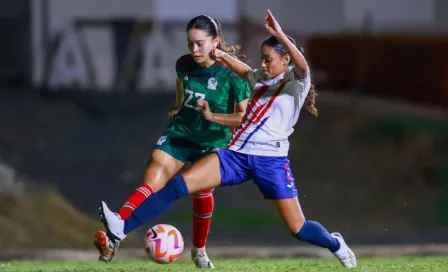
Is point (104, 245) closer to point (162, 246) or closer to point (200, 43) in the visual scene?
point (162, 246)

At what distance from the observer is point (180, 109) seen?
35.5 feet

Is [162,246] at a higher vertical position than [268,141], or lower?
lower

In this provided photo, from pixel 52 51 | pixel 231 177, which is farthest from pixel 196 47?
pixel 52 51

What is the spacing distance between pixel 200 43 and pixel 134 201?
1.15 m

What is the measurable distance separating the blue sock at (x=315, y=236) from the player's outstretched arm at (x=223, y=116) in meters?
0.83

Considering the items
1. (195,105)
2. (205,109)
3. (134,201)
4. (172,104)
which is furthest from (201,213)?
(172,104)

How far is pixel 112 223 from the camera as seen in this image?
31.8 feet

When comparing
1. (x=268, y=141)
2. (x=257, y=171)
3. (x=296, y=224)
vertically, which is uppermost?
(x=268, y=141)

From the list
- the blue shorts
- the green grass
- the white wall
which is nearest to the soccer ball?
the blue shorts

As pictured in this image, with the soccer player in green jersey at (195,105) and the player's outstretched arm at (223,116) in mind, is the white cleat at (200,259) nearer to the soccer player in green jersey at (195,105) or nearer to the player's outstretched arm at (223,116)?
the soccer player in green jersey at (195,105)

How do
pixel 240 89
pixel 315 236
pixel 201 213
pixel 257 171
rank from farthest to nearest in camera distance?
pixel 201 213, pixel 240 89, pixel 315 236, pixel 257 171

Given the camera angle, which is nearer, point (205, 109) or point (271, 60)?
point (205, 109)

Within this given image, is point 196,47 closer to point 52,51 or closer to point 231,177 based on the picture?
point 231,177

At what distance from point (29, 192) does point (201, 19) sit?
6950 millimetres
